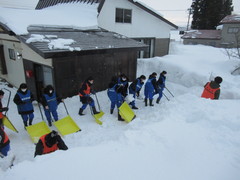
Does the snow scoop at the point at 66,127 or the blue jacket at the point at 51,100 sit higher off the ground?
the blue jacket at the point at 51,100

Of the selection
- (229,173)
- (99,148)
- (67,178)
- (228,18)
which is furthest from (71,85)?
(228,18)

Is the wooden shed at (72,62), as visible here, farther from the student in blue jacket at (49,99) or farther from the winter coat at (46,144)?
the winter coat at (46,144)

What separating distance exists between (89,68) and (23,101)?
3.17 m

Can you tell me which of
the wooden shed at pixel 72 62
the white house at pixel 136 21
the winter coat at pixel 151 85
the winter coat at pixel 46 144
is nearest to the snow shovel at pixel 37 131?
the winter coat at pixel 46 144

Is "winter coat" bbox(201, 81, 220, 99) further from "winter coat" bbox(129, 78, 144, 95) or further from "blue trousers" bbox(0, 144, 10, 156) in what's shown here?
"blue trousers" bbox(0, 144, 10, 156)

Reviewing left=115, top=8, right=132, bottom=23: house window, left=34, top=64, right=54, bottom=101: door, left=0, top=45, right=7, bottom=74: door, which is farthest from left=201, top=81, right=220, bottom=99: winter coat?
left=0, top=45, right=7, bottom=74: door

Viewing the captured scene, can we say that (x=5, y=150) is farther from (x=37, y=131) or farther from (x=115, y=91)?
(x=115, y=91)

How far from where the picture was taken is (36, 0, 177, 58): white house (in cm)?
1198

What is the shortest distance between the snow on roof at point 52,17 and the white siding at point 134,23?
101 cm

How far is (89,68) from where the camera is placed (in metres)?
7.81

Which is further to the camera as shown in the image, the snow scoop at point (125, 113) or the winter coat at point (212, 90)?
the winter coat at point (212, 90)

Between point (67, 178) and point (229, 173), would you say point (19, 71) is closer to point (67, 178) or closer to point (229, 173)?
point (67, 178)

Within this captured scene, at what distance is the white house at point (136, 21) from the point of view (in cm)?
1198

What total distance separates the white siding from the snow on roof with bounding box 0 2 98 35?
1.01 meters
